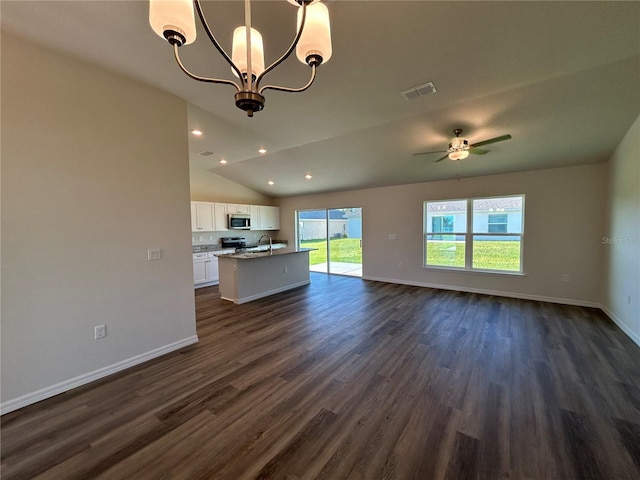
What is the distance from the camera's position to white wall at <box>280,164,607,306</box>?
14.3 ft

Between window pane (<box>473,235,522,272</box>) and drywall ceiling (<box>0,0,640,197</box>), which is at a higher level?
drywall ceiling (<box>0,0,640,197</box>)

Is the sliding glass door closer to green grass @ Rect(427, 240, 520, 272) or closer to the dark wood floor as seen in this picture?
green grass @ Rect(427, 240, 520, 272)

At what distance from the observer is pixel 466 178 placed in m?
5.39

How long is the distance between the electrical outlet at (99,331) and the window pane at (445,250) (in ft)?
19.0

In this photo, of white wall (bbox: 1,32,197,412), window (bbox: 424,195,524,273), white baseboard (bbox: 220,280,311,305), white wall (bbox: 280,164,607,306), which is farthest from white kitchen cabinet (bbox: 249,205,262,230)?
window (bbox: 424,195,524,273)

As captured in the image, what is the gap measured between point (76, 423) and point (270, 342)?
5.75 ft

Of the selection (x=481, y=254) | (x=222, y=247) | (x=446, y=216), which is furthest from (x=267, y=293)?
(x=481, y=254)

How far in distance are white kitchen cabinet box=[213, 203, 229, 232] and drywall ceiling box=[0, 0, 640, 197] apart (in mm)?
2558

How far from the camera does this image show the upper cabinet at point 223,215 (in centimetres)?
631

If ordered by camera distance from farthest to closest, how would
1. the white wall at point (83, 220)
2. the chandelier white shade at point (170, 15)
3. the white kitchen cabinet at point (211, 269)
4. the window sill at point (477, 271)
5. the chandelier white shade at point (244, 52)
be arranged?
1. the white kitchen cabinet at point (211, 269)
2. the window sill at point (477, 271)
3. the white wall at point (83, 220)
4. the chandelier white shade at point (244, 52)
5. the chandelier white shade at point (170, 15)

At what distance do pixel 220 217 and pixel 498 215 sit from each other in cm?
649

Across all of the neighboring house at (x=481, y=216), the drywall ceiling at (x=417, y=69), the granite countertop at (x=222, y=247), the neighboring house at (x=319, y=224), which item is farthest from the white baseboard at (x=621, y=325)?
the granite countertop at (x=222, y=247)

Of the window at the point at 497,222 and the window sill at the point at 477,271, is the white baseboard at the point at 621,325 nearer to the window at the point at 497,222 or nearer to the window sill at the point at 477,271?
the window sill at the point at 477,271

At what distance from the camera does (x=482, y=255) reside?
5.39 metres
